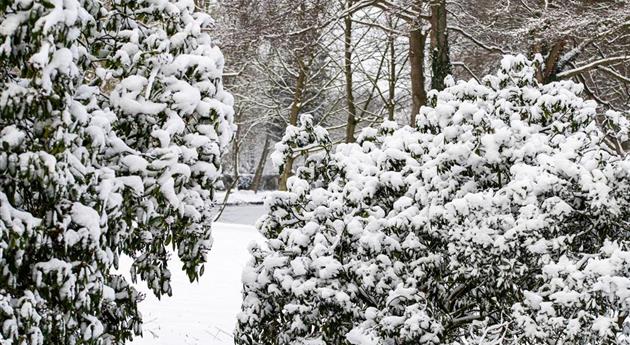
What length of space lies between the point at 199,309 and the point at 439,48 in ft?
18.3

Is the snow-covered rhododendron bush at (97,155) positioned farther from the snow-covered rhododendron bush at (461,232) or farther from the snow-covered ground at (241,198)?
the snow-covered ground at (241,198)

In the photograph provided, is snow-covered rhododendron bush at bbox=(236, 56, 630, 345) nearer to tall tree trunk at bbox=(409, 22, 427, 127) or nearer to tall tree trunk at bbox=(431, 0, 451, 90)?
tall tree trunk at bbox=(431, 0, 451, 90)

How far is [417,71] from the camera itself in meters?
14.0

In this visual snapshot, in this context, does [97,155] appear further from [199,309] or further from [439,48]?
[439,48]

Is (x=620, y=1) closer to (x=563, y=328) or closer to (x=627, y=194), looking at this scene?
(x=627, y=194)

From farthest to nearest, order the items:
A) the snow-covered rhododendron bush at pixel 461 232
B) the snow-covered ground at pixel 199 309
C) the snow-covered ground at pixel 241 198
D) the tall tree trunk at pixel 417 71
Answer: the snow-covered ground at pixel 241 198 < the tall tree trunk at pixel 417 71 < the snow-covered ground at pixel 199 309 < the snow-covered rhododendron bush at pixel 461 232

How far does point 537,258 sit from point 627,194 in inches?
28.8

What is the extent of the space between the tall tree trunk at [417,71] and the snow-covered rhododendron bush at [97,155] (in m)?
8.56

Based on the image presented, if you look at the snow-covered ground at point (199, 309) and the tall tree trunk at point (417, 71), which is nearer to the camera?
the snow-covered ground at point (199, 309)

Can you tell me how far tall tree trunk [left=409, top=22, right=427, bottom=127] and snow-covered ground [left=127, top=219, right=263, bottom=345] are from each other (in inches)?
157

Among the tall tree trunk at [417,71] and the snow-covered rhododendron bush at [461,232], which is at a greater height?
the tall tree trunk at [417,71]

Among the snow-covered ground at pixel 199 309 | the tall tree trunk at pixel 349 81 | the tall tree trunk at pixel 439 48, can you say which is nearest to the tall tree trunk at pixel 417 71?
the tall tree trunk at pixel 439 48

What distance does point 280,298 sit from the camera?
625 centimetres

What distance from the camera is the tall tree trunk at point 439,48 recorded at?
12.1 metres
